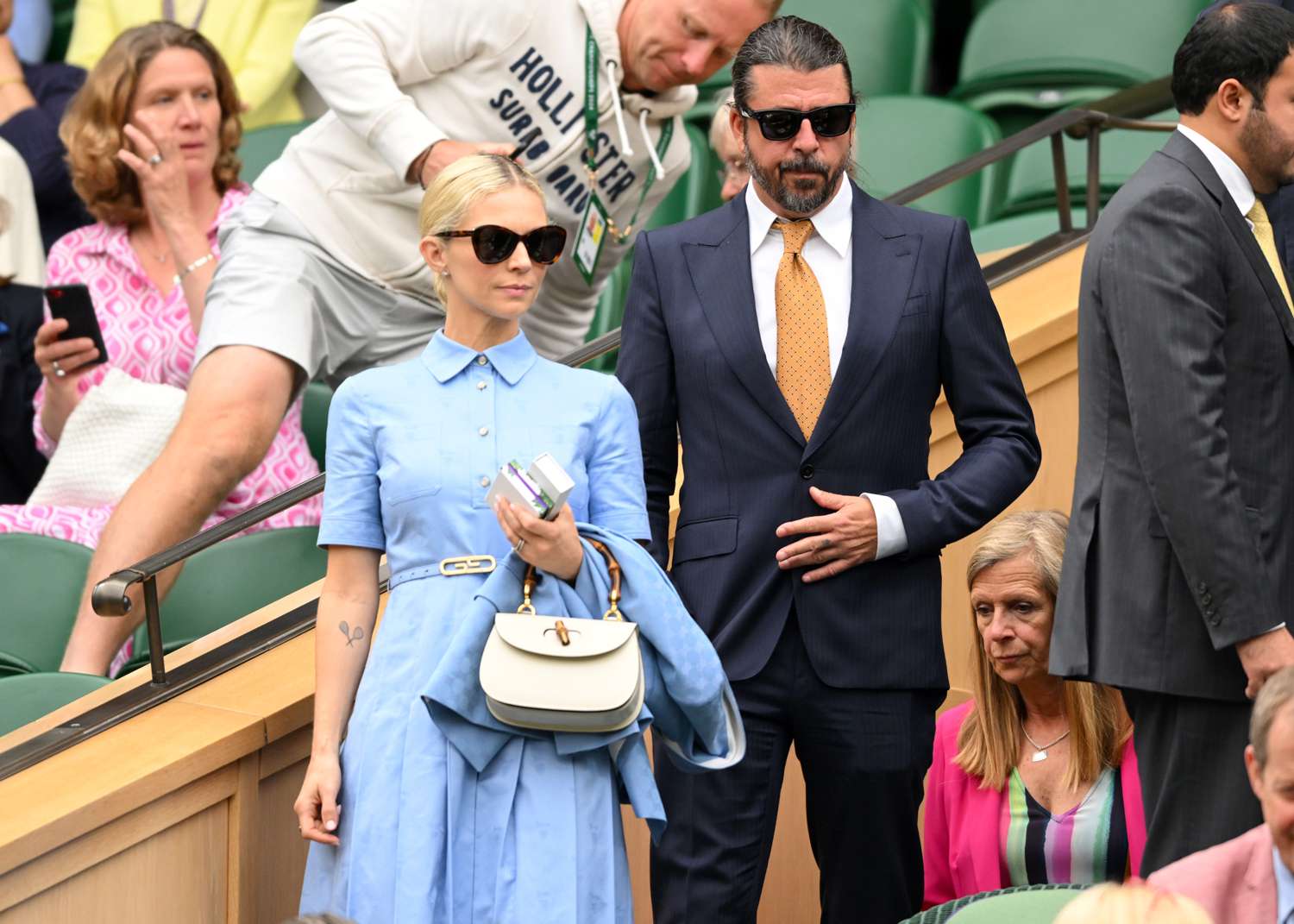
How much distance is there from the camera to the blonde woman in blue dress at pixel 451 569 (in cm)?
255

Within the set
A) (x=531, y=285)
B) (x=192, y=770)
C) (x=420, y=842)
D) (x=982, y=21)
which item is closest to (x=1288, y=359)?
(x=531, y=285)

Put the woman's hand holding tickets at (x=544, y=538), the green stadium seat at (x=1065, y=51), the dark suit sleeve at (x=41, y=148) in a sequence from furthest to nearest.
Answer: the green stadium seat at (x=1065, y=51) → the dark suit sleeve at (x=41, y=148) → the woman's hand holding tickets at (x=544, y=538)

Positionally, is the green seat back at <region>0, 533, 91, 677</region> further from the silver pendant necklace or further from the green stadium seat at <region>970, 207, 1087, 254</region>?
the green stadium seat at <region>970, 207, 1087, 254</region>

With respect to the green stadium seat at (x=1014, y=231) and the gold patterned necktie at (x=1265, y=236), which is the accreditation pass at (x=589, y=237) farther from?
the gold patterned necktie at (x=1265, y=236)

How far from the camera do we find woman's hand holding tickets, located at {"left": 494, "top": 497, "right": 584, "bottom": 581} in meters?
2.46

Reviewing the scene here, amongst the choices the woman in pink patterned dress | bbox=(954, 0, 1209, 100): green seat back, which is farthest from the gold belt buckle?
bbox=(954, 0, 1209, 100): green seat back

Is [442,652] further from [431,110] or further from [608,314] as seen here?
[608,314]

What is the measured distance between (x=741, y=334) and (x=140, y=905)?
47.3 inches

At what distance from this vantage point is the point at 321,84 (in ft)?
13.1

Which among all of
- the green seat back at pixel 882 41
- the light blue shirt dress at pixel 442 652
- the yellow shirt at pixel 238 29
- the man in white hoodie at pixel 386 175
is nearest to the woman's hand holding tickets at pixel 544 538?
the light blue shirt dress at pixel 442 652

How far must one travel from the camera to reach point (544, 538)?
2.49 meters

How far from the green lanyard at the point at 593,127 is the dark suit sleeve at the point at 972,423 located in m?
1.29

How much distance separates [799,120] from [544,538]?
29.4 inches

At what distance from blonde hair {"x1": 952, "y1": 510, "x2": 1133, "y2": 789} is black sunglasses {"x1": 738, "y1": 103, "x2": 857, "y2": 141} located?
31.0 inches
